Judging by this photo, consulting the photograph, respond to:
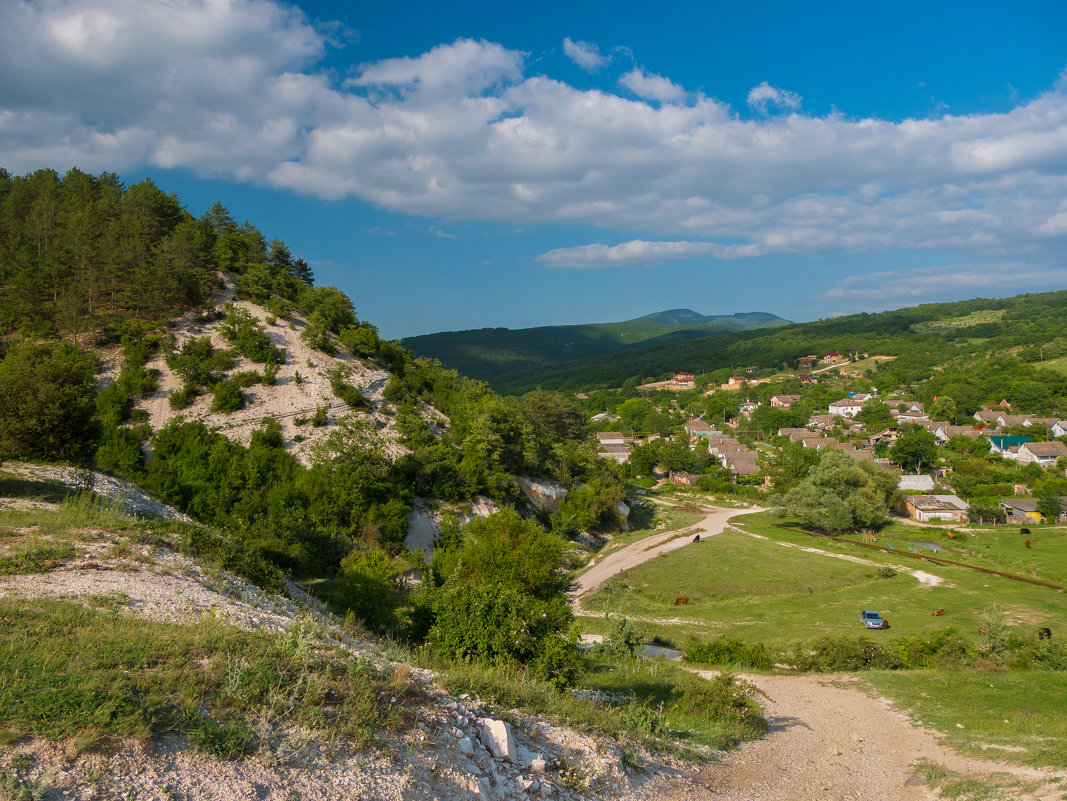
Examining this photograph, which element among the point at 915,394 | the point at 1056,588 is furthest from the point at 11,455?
the point at 915,394

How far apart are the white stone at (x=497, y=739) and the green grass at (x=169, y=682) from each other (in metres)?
1.33

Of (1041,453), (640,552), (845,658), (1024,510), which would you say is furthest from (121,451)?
(1041,453)

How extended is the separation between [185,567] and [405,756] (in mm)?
7311

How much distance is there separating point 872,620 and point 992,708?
12346mm

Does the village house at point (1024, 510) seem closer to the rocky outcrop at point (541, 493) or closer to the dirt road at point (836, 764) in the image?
the rocky outcrop at point (541, 493)

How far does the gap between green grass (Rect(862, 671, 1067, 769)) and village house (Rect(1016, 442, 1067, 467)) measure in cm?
7585

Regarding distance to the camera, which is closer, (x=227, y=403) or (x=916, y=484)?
(x=227, y=403)

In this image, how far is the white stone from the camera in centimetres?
729

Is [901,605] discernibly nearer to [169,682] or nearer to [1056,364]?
[169,682]

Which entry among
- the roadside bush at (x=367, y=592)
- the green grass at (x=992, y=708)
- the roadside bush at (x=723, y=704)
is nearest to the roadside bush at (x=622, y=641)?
the roadside bush at (x=723, y=704)

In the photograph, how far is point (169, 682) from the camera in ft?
19.7

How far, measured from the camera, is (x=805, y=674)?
19.7 metres

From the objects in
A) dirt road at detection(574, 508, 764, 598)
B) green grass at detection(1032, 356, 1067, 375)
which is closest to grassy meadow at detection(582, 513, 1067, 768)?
dirt road at detection(574, 508, 764, 598)

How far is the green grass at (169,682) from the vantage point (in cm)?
518
